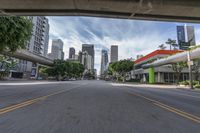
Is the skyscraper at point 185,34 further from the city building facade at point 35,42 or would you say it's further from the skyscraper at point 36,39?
the skyscraper at point 36,39

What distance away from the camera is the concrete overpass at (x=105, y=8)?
38.5 feet

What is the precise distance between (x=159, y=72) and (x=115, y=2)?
2022 inches

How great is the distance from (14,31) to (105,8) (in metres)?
7.26

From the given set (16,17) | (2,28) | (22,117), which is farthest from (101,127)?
(16,17)

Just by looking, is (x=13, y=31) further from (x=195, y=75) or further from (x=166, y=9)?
(x=195, y=75)

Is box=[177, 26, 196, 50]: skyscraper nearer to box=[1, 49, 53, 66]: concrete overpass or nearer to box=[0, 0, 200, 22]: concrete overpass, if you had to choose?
box=[0, 0, 200, 22]: concrete overpass

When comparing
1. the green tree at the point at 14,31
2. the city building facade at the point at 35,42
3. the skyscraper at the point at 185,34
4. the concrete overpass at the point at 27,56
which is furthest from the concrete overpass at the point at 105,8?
the city building facade at the point at 35,42

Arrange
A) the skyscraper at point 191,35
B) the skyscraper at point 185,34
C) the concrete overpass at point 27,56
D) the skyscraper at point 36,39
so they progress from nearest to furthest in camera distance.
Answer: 1. the skyscraper at point 191,35
2. the skyscraper at point 185,34
3. the concrete overpass at point 27,56
4. the skyscraper at point 36,39

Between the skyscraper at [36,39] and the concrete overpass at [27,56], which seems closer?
the concrete overpass at [27,56]

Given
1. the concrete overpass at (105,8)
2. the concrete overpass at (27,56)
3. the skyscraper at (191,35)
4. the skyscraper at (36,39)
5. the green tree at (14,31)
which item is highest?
the skyscraper at (36,39)

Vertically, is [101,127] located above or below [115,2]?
below

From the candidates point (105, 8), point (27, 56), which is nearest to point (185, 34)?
point (105, 8)

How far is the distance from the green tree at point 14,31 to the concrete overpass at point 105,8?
2.97ft

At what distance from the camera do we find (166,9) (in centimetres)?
1242
